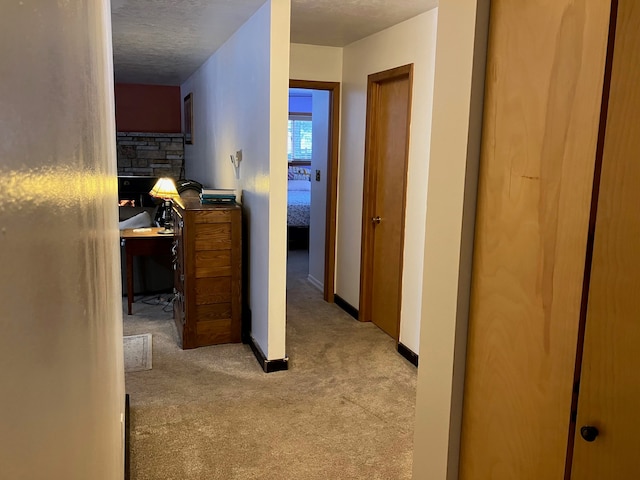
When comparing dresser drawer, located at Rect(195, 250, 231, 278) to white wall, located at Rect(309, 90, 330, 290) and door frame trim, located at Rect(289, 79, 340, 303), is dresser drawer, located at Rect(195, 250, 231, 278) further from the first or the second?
white wall, located at Rect(309, 90, 330, 290)

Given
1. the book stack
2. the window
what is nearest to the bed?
the window

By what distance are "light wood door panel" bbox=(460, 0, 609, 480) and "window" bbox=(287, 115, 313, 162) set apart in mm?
8631

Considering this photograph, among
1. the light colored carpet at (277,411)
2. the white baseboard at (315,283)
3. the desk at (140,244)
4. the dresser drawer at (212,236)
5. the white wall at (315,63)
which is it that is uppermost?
the white wall at (315,63)

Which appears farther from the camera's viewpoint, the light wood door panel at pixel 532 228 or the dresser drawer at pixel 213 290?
the dresser drawer at pixel 213 290

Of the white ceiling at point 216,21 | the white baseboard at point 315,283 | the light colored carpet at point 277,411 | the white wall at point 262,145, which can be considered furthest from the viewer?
the white baseboard at point 315,283

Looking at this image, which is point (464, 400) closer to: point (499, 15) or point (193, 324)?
point (499, 15)

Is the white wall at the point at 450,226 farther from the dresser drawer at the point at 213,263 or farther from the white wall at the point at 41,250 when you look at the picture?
the dresser drawer at the point at 213,263

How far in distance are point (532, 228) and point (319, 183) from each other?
4285 mm

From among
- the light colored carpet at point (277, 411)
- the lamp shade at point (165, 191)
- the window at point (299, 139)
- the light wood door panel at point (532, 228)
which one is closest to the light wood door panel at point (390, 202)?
the light colored carpet at point (277, 411)

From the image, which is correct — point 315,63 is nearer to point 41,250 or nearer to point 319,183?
point 319,183

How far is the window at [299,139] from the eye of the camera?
387 inches

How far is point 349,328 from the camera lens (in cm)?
451

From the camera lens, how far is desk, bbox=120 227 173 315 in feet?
15.2

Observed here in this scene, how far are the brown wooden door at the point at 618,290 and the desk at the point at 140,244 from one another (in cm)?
404
